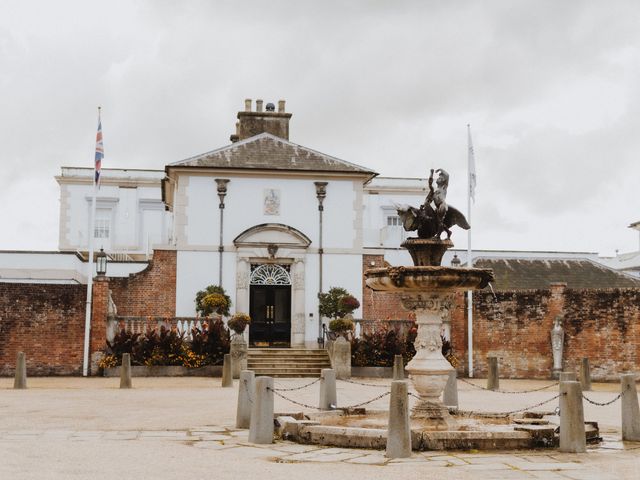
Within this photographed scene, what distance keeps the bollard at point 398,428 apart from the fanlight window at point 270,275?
19.4m

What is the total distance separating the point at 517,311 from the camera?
26.2 m

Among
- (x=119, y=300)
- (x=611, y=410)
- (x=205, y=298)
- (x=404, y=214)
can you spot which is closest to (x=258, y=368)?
(x=205, y=298)

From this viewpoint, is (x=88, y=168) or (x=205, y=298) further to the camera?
(x=88, y=168)

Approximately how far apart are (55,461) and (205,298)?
17.8 metres

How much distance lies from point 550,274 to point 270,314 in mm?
13711

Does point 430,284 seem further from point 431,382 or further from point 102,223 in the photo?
point 102,223

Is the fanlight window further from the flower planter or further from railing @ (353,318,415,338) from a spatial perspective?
the flower planter

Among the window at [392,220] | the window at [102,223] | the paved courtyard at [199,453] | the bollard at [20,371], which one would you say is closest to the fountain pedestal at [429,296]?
the paved courtyard at [199,453]

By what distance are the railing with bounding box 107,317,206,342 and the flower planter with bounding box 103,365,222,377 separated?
104 centimetres

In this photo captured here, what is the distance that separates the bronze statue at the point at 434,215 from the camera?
12281mm

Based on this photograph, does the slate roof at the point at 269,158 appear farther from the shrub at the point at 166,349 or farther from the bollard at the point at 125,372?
the bollard at the point at 125,372

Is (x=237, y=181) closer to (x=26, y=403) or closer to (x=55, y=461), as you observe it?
(x=26, y=403)

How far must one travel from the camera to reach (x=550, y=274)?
3616cm

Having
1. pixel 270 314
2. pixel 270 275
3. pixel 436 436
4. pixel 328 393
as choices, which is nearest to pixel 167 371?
pixel 270 314
